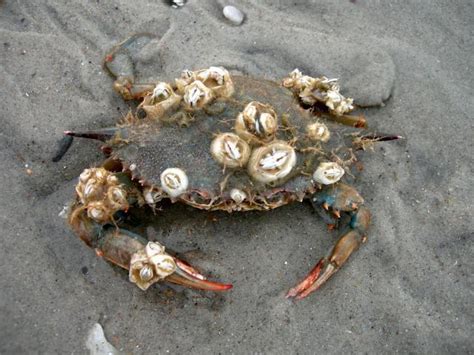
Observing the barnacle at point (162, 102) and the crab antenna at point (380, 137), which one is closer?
the barnacle at point (162, 102)

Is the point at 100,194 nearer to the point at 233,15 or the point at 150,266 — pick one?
the point at 150,266

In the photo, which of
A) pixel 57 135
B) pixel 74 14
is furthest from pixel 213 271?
pixel 74 14

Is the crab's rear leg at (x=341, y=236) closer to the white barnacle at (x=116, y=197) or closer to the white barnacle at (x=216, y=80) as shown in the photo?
the white barnacle at (x=216, y=80)

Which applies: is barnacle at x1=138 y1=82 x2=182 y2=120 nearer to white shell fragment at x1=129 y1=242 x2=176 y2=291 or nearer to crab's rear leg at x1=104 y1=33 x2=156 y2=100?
crab's rear leg at x1=104 y1=33 x2=156 y2=100

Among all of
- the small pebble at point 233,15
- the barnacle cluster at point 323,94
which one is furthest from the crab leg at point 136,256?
the small pebble at point 233,15

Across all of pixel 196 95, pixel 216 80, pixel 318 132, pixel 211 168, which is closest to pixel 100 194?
pixel 211 168
